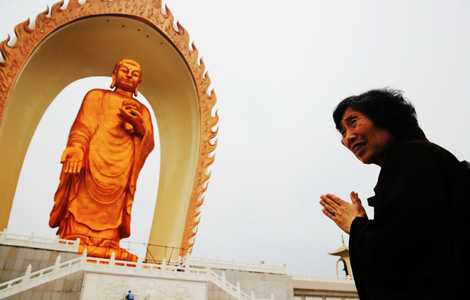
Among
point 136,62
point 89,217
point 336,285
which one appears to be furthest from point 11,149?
point 336,285

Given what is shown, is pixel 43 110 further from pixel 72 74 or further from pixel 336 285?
pixel 336 285

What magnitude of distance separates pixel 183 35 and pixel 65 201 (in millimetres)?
5411

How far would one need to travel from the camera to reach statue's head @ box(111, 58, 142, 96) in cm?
896

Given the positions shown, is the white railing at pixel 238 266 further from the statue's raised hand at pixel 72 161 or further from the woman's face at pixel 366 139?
the woman's face at pixel 366 139

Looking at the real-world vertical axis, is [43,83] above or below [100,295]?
above

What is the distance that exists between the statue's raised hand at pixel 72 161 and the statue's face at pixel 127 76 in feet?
7.96

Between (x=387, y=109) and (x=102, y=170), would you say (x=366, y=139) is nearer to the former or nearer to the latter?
(x=387, y=109)

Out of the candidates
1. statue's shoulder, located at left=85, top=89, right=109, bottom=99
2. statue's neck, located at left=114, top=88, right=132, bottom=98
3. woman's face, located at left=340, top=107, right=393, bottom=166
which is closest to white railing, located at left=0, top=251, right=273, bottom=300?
statue's shoulder, located at left=85, top=89, right=109, bottom=99

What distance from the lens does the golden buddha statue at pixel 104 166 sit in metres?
7.31

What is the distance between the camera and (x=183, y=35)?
9586 millimetres

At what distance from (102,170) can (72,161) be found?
861 millimetres

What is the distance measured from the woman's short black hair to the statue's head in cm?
848

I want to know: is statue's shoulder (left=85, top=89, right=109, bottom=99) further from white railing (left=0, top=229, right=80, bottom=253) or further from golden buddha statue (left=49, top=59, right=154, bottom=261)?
white railing (left=0, top=229, right=80, bottom=253)

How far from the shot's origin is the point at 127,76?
8938 millimetres
